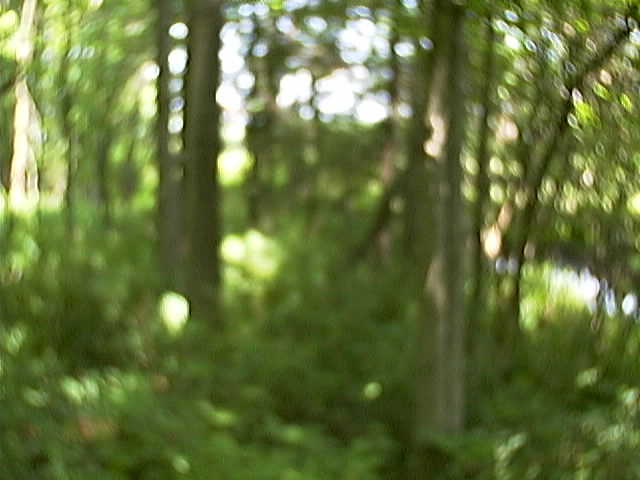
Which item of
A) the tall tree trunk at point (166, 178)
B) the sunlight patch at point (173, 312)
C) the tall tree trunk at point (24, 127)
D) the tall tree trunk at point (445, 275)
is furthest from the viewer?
the tall tree trunk at point (445, 275)

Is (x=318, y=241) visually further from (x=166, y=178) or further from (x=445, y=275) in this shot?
(x=166, y=178)

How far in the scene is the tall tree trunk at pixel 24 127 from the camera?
2980 mm

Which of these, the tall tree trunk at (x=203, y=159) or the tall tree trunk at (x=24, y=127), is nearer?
the tall tree trunk at (x=24, y=127)

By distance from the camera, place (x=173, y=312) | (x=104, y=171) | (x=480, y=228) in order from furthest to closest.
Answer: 1. (x=480, y=228)
2. (x=104, y=171)
3. (x=173, y=312)

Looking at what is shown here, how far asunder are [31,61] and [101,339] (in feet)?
3.12

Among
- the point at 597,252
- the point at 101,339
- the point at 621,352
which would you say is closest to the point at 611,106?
the point at 597,252

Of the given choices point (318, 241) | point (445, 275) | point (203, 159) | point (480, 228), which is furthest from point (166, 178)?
point (480, 228)

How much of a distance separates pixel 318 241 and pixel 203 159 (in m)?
0.71

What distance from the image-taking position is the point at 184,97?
3455 mm

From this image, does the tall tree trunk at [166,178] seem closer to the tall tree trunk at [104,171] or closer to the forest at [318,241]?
the forest at [318,241]

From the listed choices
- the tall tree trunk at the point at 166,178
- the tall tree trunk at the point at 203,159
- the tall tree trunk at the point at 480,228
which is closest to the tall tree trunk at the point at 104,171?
the tall tree trunk at the point at 166,178

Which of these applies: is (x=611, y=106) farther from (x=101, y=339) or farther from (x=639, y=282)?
(x=101, y=339)

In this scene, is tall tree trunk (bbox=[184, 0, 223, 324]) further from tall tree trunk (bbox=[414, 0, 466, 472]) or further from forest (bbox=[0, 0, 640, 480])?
tall tree trunk (bbox=[414, 0, 466, 472])

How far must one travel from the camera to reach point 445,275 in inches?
145
